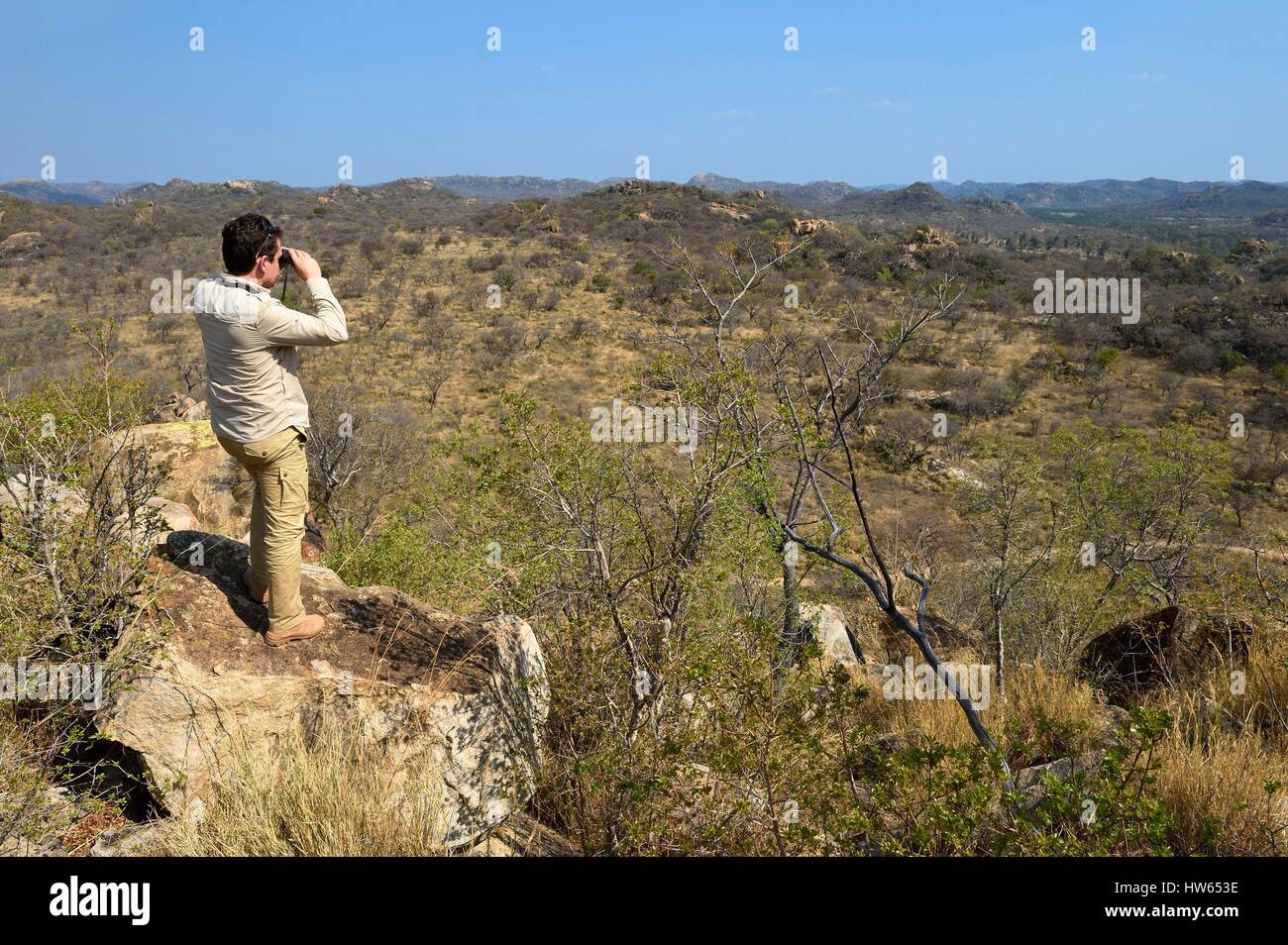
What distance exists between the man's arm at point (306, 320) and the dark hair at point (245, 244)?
130 millimetres

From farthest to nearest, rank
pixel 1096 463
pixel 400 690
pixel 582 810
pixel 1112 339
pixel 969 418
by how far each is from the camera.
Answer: pixel 1112 339 < pixel 969 418 < pixel 1096 463 < pixel 400 690 < pixel 582 810

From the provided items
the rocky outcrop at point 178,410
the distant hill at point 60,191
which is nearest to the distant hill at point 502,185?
the distant hill at point 60,191

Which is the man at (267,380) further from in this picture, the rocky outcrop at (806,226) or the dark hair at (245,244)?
the rocky outcrop at (806,226)

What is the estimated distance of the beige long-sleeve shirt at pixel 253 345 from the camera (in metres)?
2.68


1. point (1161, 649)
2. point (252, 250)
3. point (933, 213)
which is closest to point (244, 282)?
point (252, 250)

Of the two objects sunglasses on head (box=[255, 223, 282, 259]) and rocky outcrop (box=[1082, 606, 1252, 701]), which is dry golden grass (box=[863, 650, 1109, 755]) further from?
sunglasses on head (box=[255, 223, 282, 259])

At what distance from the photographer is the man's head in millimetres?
2730

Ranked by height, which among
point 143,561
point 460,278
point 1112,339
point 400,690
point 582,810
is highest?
point 460,278

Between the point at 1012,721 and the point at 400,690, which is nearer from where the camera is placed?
the point at 400,690

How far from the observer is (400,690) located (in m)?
2.96

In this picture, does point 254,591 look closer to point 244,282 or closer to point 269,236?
point 244,282

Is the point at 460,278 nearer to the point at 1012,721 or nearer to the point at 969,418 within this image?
the point at 969,418
